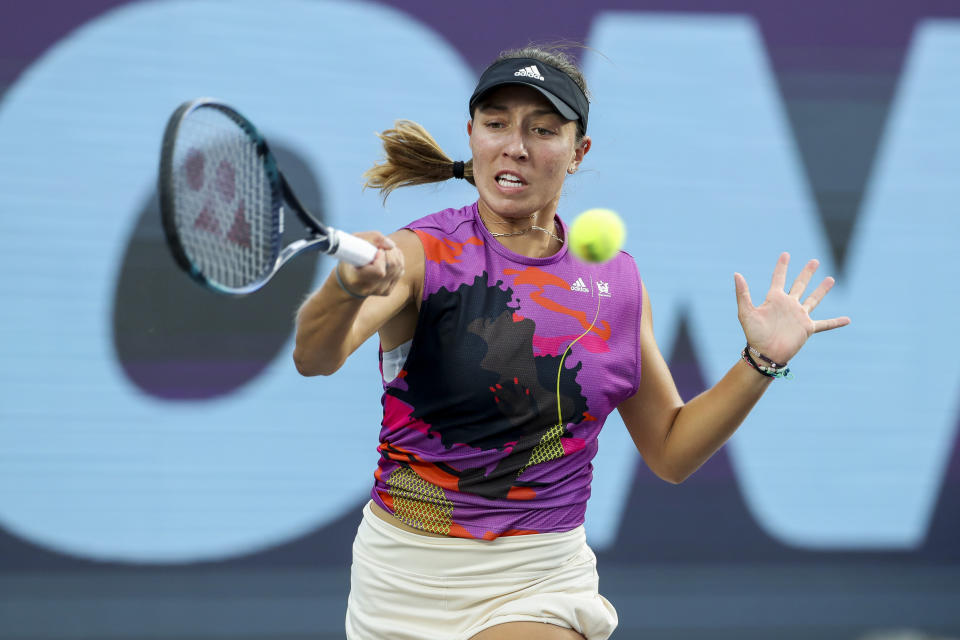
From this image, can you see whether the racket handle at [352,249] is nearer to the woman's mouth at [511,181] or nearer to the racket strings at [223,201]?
the racket strings at [223,201]

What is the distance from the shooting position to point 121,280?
4453 mm

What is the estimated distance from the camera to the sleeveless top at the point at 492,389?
7.41 feet

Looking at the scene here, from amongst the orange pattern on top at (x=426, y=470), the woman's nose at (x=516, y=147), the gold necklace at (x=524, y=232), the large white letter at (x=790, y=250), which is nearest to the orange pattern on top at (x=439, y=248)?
the gold necklace at (x=524, y=232)

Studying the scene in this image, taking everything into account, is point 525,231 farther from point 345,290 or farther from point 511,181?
point 345,290

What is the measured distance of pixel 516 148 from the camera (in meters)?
2.35

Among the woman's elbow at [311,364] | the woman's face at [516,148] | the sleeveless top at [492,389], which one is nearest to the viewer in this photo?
the woman's elbow at [311,364]

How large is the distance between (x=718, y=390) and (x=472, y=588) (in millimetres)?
749

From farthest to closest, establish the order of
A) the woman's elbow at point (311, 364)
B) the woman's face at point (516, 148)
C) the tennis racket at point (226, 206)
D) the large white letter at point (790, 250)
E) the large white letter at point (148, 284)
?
the large white letter at point (790, 250) → the large white letter at point (148, 284) → the woman's face at point (516, 148) → the woman's elbow at point (311, 364) → the tennis racket at point (226, 206)

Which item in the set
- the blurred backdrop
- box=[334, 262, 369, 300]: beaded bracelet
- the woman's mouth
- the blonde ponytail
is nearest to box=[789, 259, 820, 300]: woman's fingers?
the woman's mouth

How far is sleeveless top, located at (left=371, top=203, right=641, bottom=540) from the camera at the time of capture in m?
2.26

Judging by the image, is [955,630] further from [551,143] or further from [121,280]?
[121,280]

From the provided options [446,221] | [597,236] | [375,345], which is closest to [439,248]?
[446,221]

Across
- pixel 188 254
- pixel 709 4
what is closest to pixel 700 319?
pixel 709 4

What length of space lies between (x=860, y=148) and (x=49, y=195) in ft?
12.4
